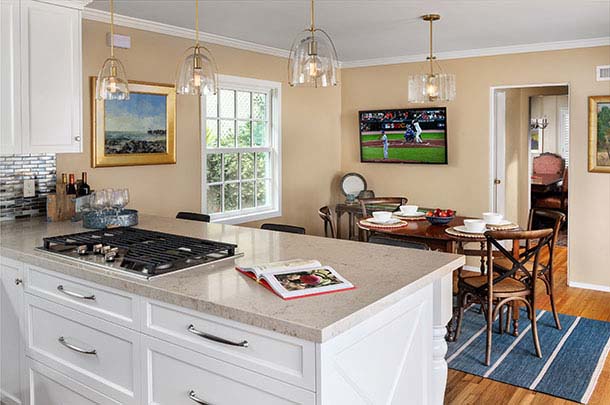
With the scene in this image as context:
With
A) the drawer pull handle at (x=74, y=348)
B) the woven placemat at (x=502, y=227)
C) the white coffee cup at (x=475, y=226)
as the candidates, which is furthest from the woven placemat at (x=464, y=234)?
the drawer pull handle at (x=74, y=348)

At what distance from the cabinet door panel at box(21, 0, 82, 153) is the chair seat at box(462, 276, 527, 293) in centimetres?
279

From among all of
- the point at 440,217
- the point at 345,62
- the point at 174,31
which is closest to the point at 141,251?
the point at 440,217

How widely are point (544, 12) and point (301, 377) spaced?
374 cm

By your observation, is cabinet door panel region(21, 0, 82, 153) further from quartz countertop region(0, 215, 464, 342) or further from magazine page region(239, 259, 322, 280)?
magazine page region(239, 259, 322, 280)

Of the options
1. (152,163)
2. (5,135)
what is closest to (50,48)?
(5,135)

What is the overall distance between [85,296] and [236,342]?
0.87 m

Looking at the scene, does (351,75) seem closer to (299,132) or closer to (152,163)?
(299,132)

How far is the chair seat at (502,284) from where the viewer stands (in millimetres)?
3682

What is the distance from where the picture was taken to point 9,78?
10.1ft

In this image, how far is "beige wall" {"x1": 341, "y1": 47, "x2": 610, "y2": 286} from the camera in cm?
532

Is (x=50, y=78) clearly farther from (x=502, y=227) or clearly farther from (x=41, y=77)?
(x=502, y=227)

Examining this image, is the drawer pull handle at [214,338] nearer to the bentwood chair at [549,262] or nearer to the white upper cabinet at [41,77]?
the white upper cabinet at [41,77]

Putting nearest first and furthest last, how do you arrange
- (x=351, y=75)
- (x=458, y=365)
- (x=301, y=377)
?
(x=301, y=377) < (x=458, y=365) < (x=351, y=75)

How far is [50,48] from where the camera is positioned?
3236mm
